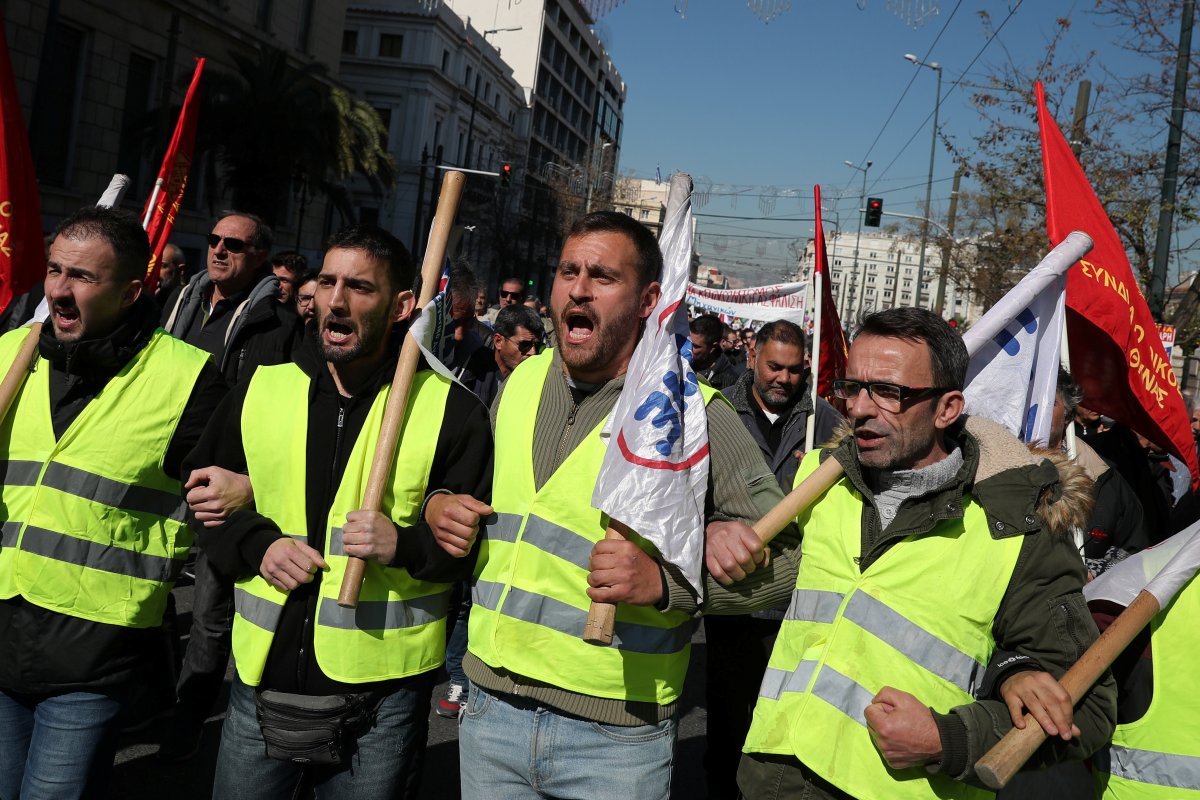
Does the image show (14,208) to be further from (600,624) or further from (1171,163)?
(1171,163)

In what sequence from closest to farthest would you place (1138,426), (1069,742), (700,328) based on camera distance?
1. (1069,742)
2. (1138,426)
3. (700,328)

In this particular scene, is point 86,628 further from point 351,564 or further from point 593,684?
point 593,684

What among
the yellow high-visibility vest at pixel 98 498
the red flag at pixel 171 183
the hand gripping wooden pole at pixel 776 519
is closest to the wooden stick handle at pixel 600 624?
the hand gripping wooden pole at pixel 776 519

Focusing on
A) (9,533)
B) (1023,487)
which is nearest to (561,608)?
(1023,487)

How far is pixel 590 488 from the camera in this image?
259 centimetres

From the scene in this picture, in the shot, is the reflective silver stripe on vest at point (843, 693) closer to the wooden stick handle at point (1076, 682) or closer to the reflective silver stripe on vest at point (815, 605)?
the reflective silver stripe on vest at point (815, 605)

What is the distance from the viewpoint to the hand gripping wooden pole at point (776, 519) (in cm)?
237

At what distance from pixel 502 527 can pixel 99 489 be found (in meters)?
1.14

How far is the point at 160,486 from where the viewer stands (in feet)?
10.1

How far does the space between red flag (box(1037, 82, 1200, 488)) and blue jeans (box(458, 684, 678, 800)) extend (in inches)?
97.7

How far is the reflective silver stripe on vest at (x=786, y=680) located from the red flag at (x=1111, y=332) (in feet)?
7.15

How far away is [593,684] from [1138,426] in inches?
107

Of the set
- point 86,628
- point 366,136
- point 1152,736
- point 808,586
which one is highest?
point 366,136

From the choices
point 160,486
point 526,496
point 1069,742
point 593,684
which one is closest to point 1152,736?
point 1069,742
